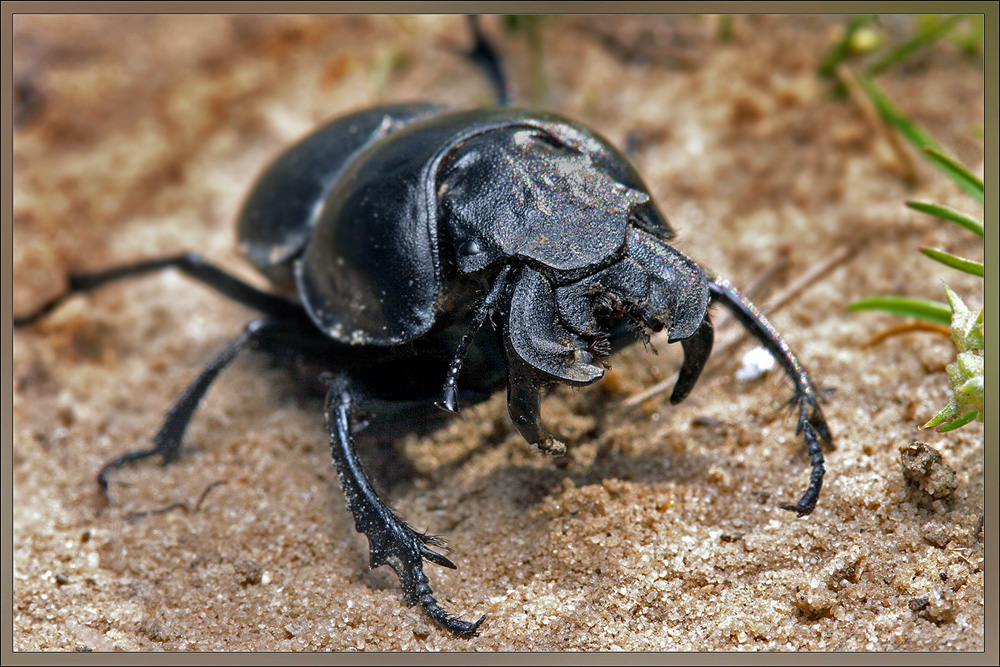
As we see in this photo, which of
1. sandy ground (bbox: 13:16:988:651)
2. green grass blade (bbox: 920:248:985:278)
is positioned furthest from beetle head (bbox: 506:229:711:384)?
green grass blade (bbox: 920:248:985:278)

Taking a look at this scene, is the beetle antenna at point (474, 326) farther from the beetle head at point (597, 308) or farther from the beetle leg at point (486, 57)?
the beetle leg at point (486, 57)

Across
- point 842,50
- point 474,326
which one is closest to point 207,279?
point 474,326

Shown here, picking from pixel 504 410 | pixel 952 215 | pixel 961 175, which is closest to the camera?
pixel 952 215

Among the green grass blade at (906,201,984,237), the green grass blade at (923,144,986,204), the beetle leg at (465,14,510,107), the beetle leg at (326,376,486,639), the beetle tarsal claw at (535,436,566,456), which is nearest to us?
the beetle leg at (326,376,486,639)

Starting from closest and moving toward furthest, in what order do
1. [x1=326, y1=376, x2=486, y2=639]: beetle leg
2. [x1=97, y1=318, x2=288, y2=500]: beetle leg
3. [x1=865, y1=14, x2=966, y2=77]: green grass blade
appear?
1. [x1=326, y1=376, x2=486, y2=639]: beetle leg
2. [x1=97, y1=318, x2=288, y2=500]: beetle leg
3. [x1=865, y1=14, x2=966, y2=77]: green grass blade

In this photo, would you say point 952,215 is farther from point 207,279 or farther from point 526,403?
point 207,279

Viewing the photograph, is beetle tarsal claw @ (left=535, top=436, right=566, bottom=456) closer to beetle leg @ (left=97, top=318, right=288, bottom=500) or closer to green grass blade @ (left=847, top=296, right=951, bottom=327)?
beetle leg @ (left=97, top=318, right=288, bottom=500)
